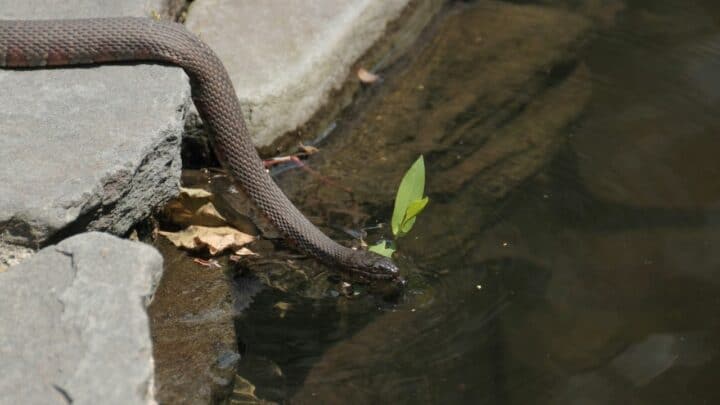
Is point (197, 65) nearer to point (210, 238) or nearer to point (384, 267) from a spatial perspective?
point (210, 238)

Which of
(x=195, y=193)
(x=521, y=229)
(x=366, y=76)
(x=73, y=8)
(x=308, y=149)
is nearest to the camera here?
(x=195, y=193)

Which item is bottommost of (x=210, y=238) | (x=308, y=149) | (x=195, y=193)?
(x=308, y=149)

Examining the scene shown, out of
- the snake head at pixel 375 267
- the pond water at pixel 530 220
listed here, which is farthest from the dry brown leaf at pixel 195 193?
the snake head at pixel 375 267

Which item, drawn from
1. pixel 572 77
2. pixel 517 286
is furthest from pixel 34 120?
pixel 572 77

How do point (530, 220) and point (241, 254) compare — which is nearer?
point (241, 254)

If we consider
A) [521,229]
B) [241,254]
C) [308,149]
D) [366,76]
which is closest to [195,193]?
[241,254]

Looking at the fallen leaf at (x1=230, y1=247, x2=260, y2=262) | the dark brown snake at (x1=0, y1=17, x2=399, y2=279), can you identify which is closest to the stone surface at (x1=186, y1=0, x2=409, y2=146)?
the dark brown snake at (x1=0, y1=17, x2=399, y2=279)
